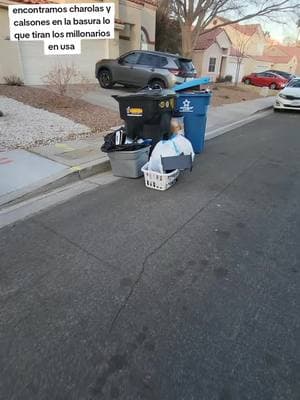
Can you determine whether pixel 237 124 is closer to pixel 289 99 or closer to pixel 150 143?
pixel 289 99

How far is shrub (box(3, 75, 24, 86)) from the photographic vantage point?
11.3 metres

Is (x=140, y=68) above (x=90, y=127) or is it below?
above

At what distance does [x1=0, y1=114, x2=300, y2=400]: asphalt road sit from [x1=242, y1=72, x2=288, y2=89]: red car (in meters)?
28.7

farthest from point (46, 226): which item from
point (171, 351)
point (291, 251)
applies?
point (291, 251)

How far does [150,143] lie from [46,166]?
171 centimetres

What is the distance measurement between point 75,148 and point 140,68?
7.58m

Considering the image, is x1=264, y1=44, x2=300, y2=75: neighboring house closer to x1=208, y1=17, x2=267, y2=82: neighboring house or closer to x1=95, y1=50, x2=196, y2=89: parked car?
x1=208, y1=17, x2=267, y2=82: neighboring house

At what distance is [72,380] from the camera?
175cm

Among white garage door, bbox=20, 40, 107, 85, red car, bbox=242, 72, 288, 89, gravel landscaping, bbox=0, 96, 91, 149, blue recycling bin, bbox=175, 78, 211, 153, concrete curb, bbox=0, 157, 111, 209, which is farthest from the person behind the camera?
red car, bbox=242, 72, 288, 89

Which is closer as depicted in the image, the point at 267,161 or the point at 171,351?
the point at 171,351

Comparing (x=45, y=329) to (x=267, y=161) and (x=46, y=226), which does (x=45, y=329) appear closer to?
(x=46, y=226)

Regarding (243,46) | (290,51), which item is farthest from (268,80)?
(290,51)

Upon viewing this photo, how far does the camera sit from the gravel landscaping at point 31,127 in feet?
19.2

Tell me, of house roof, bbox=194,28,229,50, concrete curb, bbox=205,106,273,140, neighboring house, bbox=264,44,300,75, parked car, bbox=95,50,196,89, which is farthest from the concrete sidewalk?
neighboring house, bbox=264,44,300,75
